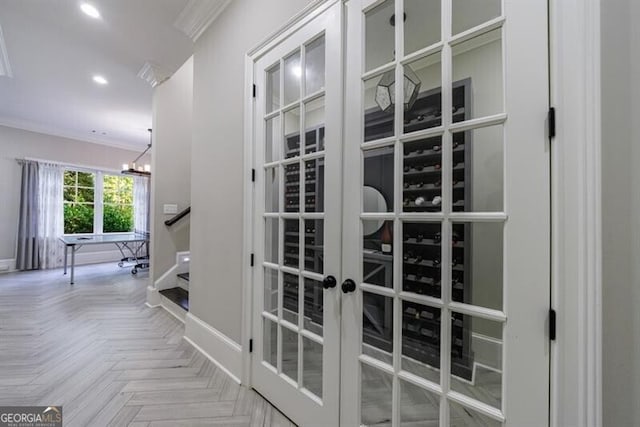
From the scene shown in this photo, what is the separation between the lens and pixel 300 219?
158cm

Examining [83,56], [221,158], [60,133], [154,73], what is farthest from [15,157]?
[221,158]

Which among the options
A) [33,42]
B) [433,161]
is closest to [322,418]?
[433,161]

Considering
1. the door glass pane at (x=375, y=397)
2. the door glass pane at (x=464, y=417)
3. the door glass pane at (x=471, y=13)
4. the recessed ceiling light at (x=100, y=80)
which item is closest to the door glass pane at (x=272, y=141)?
the door glass pane at (x=471, y=13)

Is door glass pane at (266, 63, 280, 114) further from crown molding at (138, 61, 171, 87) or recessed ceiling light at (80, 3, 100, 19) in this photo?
crown molding at (138, 61, 171, 87)

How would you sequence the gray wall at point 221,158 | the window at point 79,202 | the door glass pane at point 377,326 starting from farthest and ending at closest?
the window at point 79,202
the gray wall at point 221,158
the door glass pane at point 377,326

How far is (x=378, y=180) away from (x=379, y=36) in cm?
67

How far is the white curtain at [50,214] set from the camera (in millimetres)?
5684

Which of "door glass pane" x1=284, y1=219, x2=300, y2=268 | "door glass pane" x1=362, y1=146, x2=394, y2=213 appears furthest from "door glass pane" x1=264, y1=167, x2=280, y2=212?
"door glass pane" x1=362, y1=146, x2=394, y2=213

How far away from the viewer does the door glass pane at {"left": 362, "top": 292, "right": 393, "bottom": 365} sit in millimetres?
1213

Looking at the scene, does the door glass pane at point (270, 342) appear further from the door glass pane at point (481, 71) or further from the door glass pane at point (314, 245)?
the door glass pane at point (481, 71)

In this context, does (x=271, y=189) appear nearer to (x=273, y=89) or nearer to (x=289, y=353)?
(x=273, y=89)

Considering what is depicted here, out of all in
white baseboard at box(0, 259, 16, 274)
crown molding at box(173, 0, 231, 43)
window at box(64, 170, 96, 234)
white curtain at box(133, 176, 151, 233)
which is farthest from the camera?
white curtain at box(133, 176, 151, 233)

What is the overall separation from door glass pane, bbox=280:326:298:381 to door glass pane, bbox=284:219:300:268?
1.35 feet

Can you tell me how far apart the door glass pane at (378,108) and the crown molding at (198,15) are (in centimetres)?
169
